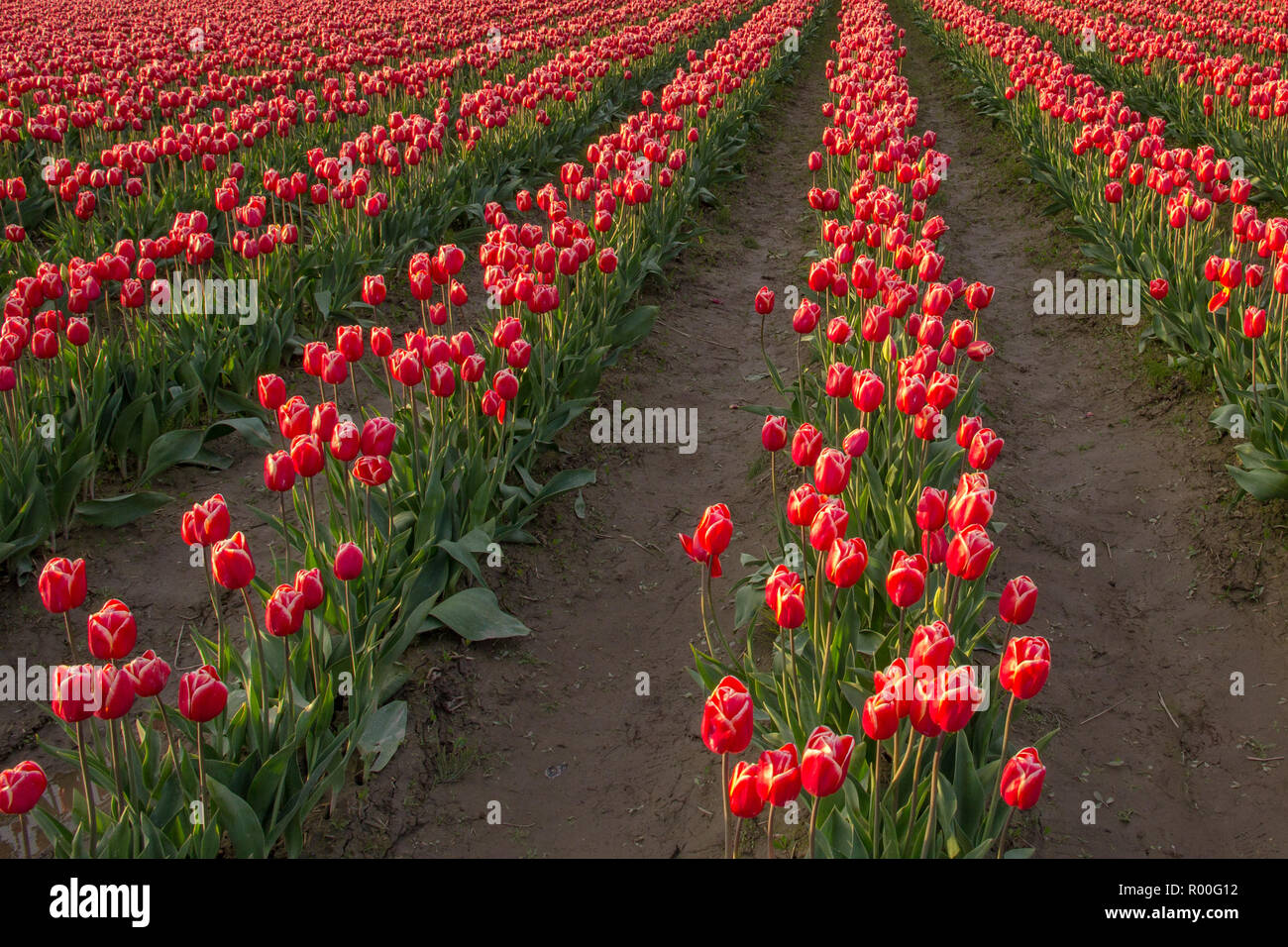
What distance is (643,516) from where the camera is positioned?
5395 millimetres

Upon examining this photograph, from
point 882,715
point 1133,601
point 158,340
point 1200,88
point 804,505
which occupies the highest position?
point 1200,88

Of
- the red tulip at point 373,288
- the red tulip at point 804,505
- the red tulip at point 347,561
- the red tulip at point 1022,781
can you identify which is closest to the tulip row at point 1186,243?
the red tulip at point 804,505

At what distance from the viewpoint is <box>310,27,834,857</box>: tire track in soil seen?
3336 millimetres

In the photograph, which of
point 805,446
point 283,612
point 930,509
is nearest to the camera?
point 283,612

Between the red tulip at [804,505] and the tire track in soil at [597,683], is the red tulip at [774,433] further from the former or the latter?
the tire track in soil at [597,683]

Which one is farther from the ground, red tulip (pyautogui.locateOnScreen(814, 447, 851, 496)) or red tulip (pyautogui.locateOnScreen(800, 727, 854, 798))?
red tulip (pyautogui.locateOnScreen(814, 447, 851, 496))

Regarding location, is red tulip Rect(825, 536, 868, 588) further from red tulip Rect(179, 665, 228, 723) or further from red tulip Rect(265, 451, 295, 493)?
red tulip Rect(265, 451, 295, 493)

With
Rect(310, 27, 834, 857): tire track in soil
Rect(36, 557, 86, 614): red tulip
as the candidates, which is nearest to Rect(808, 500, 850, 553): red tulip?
Rect(310, 27, 834, 857): tire track in soil

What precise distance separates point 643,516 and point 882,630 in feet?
6.03

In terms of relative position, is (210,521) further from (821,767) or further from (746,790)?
(821,767)

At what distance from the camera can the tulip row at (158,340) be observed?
4.63 meters

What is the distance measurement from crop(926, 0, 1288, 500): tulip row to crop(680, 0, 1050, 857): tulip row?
1.35 metres

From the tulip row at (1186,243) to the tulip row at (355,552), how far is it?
3210mm

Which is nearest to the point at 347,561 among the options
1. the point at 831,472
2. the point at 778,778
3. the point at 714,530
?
the point at 714,530
